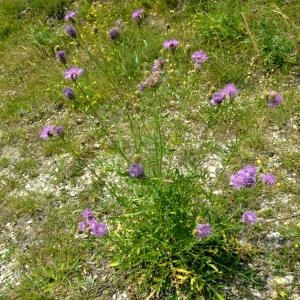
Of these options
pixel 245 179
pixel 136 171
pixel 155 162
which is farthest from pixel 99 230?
pixel 245 179

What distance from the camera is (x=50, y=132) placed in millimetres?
2879

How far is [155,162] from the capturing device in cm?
314

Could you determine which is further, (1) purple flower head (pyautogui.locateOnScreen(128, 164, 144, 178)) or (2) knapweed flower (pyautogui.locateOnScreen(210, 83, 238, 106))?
(2) knapweed flower (pyautogui.locateOnScreen(210, 83, 238, 106))

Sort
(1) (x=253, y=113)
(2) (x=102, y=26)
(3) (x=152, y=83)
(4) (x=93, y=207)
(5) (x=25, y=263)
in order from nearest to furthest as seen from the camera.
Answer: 1. (3) (x=152, y=83)
2. (5) (x=25, y=263)
3. (4) (x=93, y=207)
4. (1) (x=253, y=113)
5. (2) (x=102, y=26)

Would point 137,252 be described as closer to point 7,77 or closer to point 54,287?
point 54,287

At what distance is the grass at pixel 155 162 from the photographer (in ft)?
9.84

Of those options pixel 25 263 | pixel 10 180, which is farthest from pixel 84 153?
pixel 25 263

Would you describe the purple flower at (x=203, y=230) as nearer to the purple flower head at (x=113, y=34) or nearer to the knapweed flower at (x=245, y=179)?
the knapweed flower at (x=245, y=179)

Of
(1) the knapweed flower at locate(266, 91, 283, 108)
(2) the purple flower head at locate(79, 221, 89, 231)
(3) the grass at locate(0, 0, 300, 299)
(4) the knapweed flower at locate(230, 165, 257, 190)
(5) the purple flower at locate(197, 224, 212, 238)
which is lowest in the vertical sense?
(3) the grass at locate(0, 0, 300, 299)

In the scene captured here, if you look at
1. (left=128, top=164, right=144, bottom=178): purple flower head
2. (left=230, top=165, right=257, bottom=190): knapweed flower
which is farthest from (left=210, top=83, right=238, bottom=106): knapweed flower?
(left=128, top=164, right=144, bottom=178): purple flower head

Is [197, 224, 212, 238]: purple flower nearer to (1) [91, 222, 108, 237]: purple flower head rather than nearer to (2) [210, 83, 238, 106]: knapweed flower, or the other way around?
(1) [91, 222, 108, 237]: purple flower head

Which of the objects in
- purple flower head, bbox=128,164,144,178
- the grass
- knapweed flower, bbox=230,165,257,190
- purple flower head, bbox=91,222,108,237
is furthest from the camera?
the grass

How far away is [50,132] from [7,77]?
3322mm

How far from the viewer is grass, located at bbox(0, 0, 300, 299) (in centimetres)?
300
